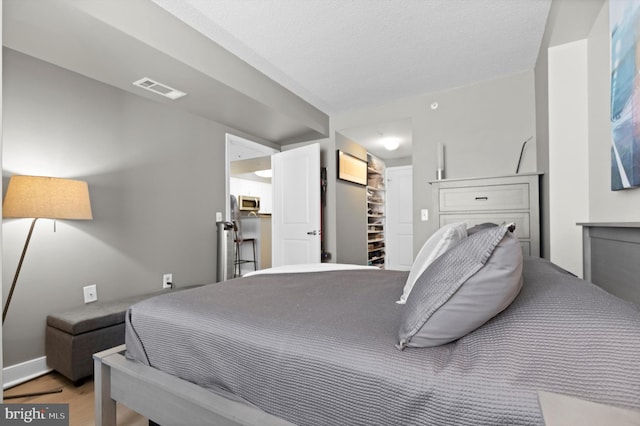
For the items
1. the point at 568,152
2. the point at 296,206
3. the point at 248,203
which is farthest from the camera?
the point at 248,203

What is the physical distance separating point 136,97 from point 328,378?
3041mm

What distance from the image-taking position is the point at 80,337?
1952 millimetres

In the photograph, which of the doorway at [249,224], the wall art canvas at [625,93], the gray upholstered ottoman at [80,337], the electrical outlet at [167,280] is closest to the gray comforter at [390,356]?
the wall art canvas at [625,93]

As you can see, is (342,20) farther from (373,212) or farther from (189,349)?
(373,212)

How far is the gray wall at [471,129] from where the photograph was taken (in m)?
3.00

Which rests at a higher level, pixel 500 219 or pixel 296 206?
pixel 296 206

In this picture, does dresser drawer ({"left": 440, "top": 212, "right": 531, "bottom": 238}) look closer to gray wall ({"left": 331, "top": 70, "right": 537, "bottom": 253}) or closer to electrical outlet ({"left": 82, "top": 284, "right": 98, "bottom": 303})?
gray wall ({"left": 331, "top": 70, "right": 537, "bottom": 253})

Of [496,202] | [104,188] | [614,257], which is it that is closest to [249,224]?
[104,188]

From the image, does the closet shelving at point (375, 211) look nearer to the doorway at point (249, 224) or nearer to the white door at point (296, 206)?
the white door at point (296, 206)

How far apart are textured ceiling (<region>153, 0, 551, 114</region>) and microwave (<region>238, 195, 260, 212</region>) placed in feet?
13.6

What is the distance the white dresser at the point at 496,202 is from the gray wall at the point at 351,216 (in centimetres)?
163

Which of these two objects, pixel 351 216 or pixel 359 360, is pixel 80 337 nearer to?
pixel 359 360

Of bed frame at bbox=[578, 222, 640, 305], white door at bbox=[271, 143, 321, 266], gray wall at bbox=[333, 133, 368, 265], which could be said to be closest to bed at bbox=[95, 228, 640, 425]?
bed frame at bbox=[578, 222, 640, 305]

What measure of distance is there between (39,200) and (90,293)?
0.91 m
